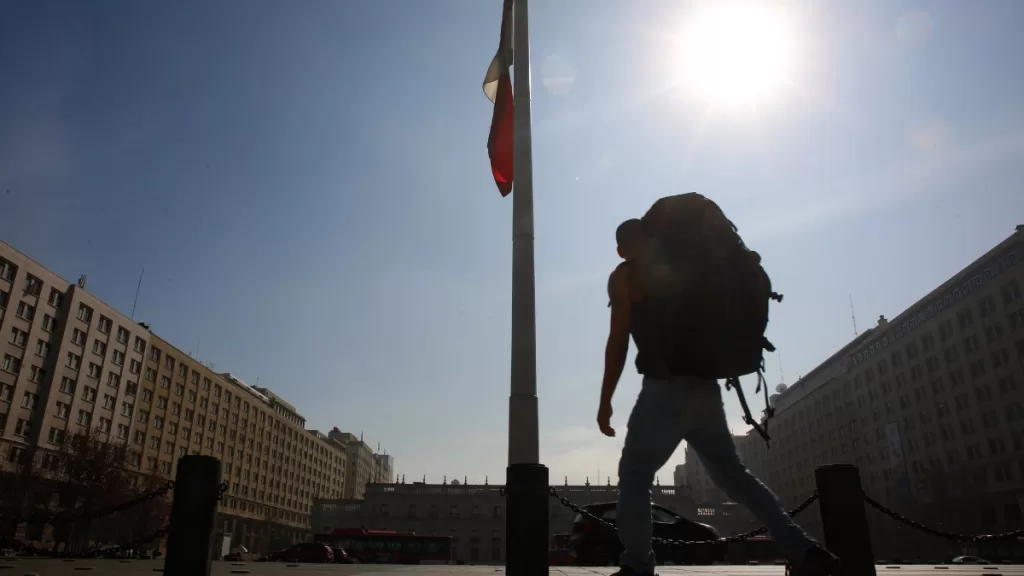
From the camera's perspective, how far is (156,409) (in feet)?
223

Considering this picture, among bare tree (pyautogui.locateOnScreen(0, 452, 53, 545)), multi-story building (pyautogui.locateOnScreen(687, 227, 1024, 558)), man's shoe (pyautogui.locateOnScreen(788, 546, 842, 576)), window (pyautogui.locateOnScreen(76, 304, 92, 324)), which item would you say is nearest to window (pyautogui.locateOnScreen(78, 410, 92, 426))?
bare tree (pyautogui.locateOnScreen(0, 452, 53, 545))

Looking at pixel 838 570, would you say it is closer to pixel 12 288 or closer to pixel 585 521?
pixel 585 521

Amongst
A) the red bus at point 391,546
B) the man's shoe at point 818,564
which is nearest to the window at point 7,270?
the red bus at point 391,546

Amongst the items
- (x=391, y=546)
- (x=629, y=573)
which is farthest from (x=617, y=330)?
(x=391, y=546)

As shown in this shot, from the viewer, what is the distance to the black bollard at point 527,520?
407 centimetres

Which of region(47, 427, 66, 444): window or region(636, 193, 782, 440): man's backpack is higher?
region(47, 427, 66, 444): window

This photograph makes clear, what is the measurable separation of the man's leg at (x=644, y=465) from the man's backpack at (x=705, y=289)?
0.22 meters

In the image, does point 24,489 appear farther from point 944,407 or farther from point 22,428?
point 944,407

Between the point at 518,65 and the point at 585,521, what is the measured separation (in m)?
8.18

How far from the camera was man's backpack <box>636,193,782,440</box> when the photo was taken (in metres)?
3.32

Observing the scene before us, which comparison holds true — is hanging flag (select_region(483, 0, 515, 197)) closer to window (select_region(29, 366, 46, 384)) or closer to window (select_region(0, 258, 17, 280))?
window (select_region(0, 258, 17, 280))

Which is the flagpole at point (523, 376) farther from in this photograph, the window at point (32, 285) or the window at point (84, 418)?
the window at point (84, 418)

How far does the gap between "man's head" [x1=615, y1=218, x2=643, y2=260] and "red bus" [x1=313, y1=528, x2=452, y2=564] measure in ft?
143

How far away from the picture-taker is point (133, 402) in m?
63.7
